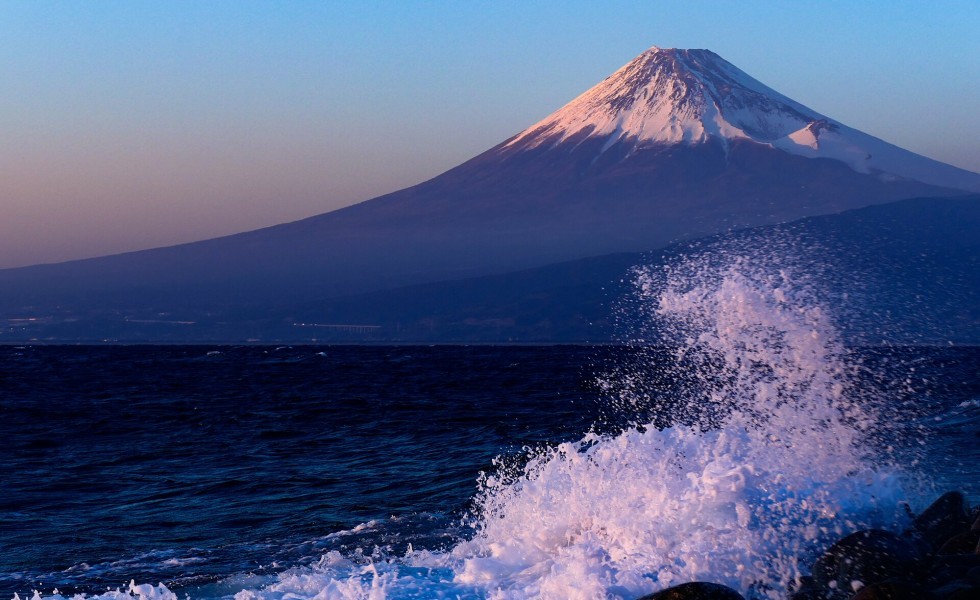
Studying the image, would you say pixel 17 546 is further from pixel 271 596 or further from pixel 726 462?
pixel 726 462

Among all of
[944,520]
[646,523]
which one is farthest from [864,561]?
[646,523]

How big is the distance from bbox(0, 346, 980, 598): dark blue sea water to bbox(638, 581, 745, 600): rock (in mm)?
4398

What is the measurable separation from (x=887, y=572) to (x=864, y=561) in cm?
21

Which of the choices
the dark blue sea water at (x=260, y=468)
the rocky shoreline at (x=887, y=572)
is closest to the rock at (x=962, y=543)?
the rocky shoreline at (x=887, y=572)

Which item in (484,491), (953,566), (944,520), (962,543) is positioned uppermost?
(953,566)

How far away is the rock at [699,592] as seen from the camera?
8.80 meters

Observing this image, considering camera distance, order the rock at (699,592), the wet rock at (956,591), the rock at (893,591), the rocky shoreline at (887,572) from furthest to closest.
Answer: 1. the rock at (699,592)
2. the rocky shoreline at (887,572)
3. the rock at (893,591)
4. the wet rock at (956,591)

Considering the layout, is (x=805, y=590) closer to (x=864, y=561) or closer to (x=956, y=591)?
(x=864, y=561)

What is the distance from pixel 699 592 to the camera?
8.83m

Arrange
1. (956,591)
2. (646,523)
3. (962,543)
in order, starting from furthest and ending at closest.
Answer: (646,523), (962,543), (956,591)

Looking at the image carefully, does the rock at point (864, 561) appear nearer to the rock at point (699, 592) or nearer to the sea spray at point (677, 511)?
the sea spray at point (677, 511)

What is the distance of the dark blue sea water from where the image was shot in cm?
1293

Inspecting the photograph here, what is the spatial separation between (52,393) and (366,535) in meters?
35.8

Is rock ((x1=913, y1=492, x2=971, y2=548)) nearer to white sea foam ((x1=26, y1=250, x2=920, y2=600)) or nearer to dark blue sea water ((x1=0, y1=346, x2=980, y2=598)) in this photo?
white sea foam ((x1=26, y1=250, x2=920, y2=600))
